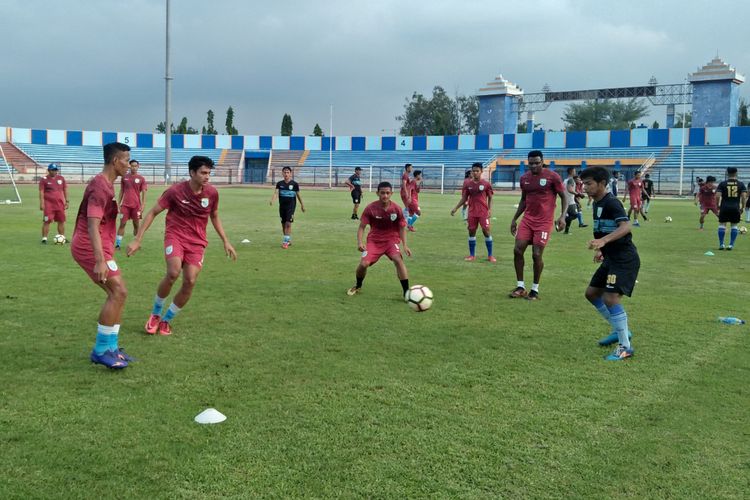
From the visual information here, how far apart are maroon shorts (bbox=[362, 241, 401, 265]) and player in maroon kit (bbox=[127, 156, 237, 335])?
2752 mm

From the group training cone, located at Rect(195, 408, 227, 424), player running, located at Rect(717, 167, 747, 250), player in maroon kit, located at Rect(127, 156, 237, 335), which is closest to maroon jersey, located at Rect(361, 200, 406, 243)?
player in maroon kit, located at Rect(127, 156, 237, 335)

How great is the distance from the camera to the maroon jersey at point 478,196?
547 inches

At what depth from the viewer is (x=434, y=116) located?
4119 inches

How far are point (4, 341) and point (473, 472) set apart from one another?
534 centimetres

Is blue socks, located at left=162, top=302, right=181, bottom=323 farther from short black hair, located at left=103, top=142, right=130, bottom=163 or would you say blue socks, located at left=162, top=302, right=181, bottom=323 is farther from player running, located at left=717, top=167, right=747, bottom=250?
player running, located at left=717, top=167, right=747, bottom=250

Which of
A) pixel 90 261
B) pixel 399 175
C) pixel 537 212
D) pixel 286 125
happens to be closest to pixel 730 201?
pixel 537 212

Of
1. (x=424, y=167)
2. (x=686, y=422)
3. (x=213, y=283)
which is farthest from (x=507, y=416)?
(x=424, y=167)

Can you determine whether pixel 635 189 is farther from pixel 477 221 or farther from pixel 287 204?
pixel 287 204

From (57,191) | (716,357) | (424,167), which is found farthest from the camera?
(424,167)

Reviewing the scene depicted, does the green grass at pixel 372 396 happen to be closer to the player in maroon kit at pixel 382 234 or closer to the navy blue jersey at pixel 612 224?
the player in maroon kit at pixel 382 234

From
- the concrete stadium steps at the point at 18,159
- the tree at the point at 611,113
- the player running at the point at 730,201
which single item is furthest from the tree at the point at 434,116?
the player running at the point at 730,201

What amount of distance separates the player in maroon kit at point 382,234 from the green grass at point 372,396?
53cm

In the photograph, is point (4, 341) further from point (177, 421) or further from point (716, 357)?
point (716, 357)

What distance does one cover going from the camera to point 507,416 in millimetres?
5016
